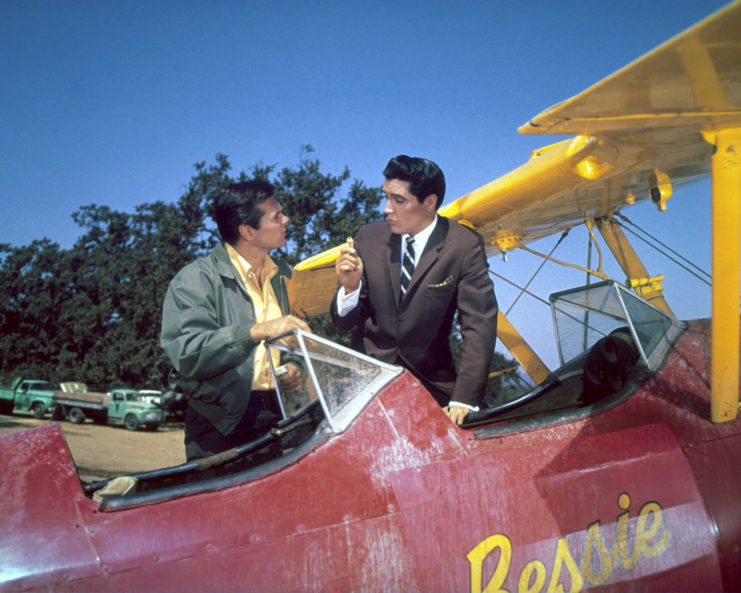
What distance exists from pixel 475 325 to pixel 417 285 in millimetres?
408

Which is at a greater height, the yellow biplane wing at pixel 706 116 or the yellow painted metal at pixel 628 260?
the yellow biplane wing at pixel 706 116

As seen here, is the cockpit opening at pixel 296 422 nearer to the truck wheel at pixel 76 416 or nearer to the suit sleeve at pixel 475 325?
the suit sleeve at pixel 475 325

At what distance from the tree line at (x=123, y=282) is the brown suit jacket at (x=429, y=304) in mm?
15623

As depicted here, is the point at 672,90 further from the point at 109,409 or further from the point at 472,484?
the point at 109,409

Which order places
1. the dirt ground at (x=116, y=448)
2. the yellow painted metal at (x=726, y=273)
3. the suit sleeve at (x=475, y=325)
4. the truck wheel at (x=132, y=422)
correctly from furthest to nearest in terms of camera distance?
the truck wheel at (x=132, y=422) → the dirt ground at (x=116, y=448) → the suit sleeve at (x=475, y=325) → the yellow painted metal at (x=726, y=273)

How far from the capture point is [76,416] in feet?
72.5

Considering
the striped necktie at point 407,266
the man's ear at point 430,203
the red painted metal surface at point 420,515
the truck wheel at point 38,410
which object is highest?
the man's ear at point 430,203

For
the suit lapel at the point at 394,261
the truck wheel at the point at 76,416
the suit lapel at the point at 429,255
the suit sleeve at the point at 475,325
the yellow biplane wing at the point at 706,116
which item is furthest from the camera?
the truck wheel at the point at 76,416

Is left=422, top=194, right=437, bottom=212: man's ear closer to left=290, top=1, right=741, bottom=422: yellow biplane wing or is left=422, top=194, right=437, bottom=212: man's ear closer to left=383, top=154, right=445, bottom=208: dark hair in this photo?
left=383, top=154, right=445, bottom=208: dark hair

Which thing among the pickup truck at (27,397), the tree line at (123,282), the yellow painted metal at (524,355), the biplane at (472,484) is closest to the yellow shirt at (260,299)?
the biplane at (472,484)

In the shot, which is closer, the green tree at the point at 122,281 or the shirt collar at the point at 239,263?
the shirt collar at the point at 239,263

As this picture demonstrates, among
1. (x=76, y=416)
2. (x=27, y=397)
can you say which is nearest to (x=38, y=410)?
(x=27, y=397)

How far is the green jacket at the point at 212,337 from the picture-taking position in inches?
83.6

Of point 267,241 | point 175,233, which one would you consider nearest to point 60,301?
point 175,233
